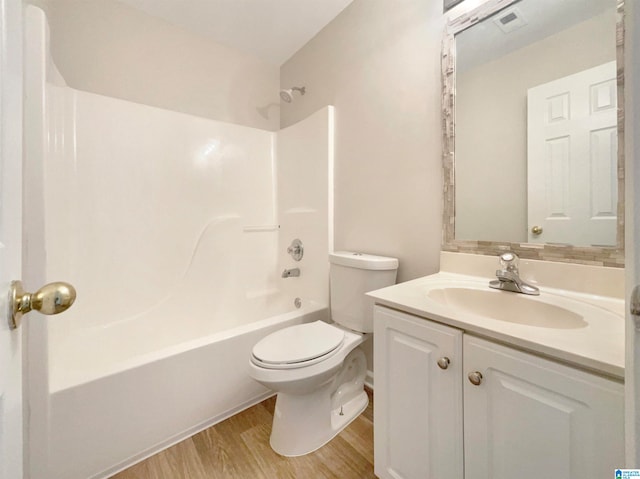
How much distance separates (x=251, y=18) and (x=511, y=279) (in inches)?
86.3

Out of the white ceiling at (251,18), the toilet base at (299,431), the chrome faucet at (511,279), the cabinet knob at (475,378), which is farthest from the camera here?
the white ceiling at (251,18)

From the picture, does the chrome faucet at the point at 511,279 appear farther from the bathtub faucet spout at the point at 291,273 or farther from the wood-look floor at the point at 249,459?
the bathtub faucet spout at the point at 291,273

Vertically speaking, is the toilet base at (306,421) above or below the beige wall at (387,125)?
below

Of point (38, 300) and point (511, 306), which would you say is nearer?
point (38, 300)

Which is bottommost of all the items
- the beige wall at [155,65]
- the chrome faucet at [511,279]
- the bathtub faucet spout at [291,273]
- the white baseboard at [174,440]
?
the white baseboard at [174,440]

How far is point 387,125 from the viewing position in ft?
4.88

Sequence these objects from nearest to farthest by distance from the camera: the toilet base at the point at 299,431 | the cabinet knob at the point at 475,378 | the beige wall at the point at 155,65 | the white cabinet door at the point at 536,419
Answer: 1. the white cabinet door at the point at 536,419
2. the cabinet knob at the point at 475,378
3. the toilet base at the point at 299,431
4. the beige wall at the point at 155,65

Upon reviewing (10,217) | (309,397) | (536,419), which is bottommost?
(309,397)

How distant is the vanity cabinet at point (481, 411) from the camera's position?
0.54m

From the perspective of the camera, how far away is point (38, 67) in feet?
2.91

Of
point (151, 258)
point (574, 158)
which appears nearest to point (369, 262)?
point (574, 158)

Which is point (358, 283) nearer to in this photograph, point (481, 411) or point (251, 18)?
point (481, 411)

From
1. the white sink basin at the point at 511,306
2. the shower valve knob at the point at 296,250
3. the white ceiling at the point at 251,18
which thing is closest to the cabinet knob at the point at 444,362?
the white sink basin at the point at 511,306

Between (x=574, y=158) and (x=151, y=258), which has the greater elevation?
(x=574, y=158)
